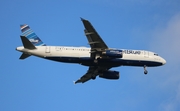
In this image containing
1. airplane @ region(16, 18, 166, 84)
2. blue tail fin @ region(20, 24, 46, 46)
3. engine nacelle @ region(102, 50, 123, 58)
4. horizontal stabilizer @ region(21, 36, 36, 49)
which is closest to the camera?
horizontal stabilizer @ region(21, 36, 36, 49)

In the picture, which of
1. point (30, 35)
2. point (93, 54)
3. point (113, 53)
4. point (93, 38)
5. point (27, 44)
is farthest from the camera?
point (30, 35)

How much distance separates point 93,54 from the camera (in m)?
69.2

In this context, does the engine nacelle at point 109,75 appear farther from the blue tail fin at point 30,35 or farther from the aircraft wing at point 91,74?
the blue tail fin at point 30,35

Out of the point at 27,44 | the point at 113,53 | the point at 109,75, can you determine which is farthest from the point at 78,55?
the point at 109,75

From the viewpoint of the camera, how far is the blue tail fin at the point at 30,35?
72.9 metres

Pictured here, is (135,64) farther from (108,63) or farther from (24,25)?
(24,25)

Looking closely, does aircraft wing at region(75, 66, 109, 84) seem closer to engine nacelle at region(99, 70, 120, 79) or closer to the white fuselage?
engine nacelle at region(99, 70, 120, 79)

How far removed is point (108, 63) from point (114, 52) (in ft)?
10.2

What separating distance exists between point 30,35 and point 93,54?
1294cm

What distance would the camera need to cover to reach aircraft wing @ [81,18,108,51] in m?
63.8

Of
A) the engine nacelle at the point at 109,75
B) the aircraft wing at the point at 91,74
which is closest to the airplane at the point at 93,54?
the aircraft wing at the point at 91,74

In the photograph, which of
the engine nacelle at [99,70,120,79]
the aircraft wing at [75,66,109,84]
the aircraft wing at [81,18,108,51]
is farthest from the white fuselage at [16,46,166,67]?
the engine nacelle at [99,70,120,79]

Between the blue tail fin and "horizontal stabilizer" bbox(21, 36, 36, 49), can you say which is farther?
the blue tail fin

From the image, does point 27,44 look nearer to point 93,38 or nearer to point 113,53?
point 93,38
